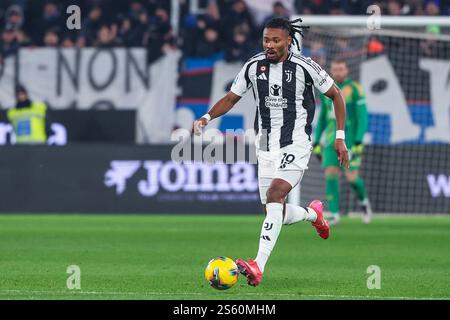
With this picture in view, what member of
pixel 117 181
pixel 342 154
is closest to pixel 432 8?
pixel 117 181

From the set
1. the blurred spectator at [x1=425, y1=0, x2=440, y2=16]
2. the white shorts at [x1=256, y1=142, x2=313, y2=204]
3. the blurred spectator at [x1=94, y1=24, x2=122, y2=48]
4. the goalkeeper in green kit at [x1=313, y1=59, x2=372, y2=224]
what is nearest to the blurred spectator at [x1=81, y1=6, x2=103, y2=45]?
the blurred spectator at [x1=94, y1=24, x2=122, y2=48]

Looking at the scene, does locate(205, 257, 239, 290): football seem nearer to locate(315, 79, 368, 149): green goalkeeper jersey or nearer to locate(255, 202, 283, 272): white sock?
locate(255, 202, 283, 272): white sock

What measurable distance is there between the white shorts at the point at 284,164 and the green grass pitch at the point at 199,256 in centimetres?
79

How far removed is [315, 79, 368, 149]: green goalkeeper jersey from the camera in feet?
49.4

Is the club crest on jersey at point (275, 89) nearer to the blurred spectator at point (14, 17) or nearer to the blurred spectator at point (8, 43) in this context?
the blurred spectator at point (8, 43)

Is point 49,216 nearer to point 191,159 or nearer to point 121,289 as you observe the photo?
point 191,159

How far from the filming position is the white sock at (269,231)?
27.7 ft

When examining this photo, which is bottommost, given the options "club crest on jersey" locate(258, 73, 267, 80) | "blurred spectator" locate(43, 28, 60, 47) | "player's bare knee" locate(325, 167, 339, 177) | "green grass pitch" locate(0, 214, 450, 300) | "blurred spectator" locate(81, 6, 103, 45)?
"green grass pitch" locate(0, 214, 450, 300)

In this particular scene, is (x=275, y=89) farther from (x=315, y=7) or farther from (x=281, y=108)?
(x=315, y=7)

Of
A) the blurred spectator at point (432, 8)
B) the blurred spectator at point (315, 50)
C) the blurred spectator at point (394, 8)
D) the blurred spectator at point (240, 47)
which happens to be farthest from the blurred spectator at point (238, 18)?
the blurred spectator at point (432, 8)

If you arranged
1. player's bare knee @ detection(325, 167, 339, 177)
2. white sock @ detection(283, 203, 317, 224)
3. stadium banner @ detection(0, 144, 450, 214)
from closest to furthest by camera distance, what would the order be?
white sock @ detection(283, 203, 317, 224)
player's bare knee @ detection(325, 167, 339, 177)
stadium banner @ detection(0, 144, 450, 214)

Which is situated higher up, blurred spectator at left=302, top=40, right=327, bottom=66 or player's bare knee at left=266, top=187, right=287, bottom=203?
blurred spectator at left=302, top=40, right=327, bottom=66

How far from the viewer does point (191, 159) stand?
58.9 feet

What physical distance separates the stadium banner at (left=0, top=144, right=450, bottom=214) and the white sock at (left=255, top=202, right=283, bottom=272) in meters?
9.34
